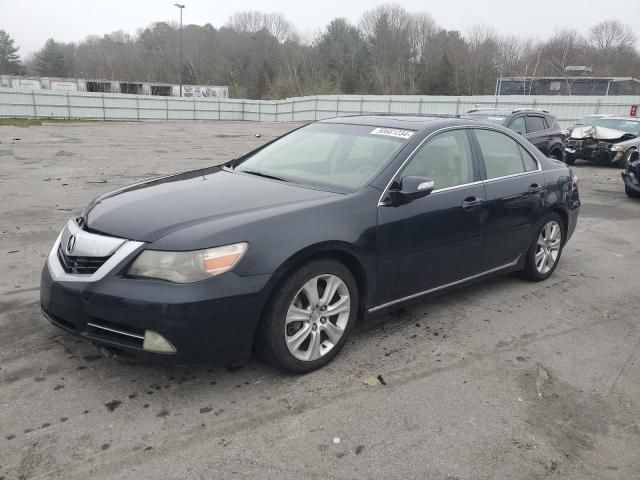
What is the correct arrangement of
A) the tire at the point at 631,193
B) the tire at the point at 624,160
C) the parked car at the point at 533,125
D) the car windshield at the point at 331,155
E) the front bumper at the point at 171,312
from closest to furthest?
the front bumper at the point at 171,312 < the car windshield at the point at 331,155 < the tire at the point at 631,193 < the parked car at the point at 533,125 < the tire at the point at 624,160

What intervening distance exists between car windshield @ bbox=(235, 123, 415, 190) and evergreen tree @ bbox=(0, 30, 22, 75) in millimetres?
120830

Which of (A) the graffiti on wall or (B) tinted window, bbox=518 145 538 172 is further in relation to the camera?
(A) the graffiti on wall

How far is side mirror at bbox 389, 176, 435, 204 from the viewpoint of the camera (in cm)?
378

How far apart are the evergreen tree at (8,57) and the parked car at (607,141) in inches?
4541

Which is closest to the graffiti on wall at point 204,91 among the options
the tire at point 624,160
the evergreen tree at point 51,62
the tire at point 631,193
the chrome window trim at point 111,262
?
the evergreen tree at point 51,62

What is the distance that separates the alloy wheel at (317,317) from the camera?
3.35 m

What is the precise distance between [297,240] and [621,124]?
15642 mm

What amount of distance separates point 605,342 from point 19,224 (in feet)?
22.0

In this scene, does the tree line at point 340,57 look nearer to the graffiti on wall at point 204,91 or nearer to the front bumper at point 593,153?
the graffiti on wall at point 204,91

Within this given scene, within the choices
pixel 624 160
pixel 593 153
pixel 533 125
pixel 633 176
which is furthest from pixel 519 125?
pixel 624 160

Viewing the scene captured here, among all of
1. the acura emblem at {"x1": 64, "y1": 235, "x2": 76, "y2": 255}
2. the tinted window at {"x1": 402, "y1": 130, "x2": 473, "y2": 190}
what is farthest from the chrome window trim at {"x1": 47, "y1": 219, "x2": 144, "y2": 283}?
the tinted window at {"x1": 402, "y1": 130, "x2": 473, "y2": 190}

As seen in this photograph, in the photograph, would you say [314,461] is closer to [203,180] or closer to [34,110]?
[203,180]

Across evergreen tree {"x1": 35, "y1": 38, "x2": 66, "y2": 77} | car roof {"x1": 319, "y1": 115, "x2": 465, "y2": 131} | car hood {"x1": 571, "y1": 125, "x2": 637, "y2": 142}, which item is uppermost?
evergreen tree {"x1": 35, "y1": 38, "x2": 66, "y2": 77}

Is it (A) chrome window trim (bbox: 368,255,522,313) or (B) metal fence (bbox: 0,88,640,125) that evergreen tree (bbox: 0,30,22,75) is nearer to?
(B) metal fence (bbox: 0,88,640,125)
